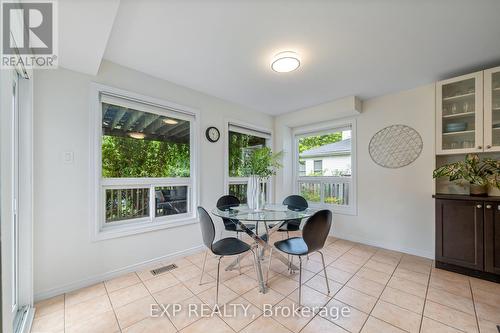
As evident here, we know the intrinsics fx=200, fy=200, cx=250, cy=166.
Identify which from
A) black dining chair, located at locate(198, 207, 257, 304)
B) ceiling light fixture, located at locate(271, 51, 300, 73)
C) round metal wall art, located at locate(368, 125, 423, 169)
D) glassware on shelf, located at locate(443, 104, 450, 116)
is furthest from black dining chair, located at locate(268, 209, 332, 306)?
glassware on shelf, located at locate(443, 104, 450, 116)

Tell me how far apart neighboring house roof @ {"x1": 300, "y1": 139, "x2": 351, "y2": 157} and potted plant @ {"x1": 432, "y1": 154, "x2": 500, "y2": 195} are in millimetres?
1413

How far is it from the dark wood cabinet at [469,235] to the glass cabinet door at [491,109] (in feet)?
2.14

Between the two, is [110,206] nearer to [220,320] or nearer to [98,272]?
[98,272]

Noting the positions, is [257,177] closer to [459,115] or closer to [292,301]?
[292,301]

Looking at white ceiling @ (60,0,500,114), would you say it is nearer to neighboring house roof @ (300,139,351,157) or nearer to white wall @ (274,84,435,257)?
white wall @ (274,84,435,257)

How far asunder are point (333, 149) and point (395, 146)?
3.31 ft

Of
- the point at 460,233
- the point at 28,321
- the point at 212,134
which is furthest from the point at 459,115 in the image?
the point at 28,321

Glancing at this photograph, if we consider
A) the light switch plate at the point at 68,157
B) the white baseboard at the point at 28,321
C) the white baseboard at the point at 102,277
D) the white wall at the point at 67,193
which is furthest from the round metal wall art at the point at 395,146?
the white baseboard at the point at 28,321

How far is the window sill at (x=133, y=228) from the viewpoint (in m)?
2.21

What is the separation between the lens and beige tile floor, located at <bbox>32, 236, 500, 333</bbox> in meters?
1.57

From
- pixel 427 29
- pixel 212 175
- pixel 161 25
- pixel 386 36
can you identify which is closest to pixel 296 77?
pixel 386 36

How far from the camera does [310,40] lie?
6.29ft

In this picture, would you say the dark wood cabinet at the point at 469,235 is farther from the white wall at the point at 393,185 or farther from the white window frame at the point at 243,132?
the white window frame at the point at 243,132

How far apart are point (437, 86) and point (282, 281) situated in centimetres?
311
